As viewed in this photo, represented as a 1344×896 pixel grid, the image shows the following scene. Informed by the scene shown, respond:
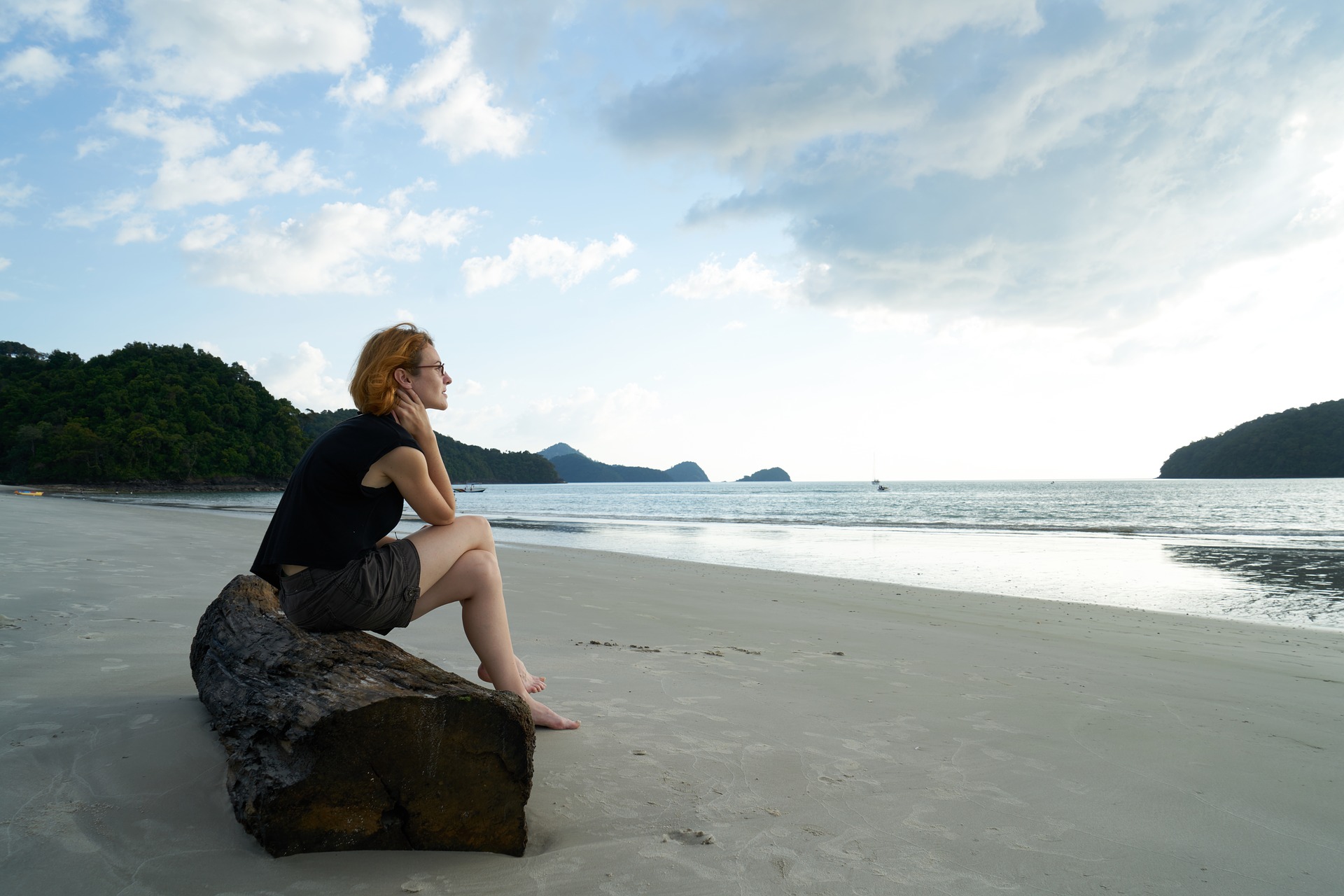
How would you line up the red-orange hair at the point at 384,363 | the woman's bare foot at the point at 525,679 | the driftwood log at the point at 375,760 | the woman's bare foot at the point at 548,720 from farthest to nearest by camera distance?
the woman's bare foot at the point at 525,679 < the woman's bare foot at the point at 548,720 < the red-orange hair at the point at 384,363 < the driftwood log at the point at 375,760

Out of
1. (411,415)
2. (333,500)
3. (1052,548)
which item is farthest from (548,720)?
(1052,548)

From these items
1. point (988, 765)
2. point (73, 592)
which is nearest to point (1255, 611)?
point (988, 765)

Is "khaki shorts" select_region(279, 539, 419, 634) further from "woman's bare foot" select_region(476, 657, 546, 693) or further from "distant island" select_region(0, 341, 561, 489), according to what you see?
"distant island" select_region(0, 341, 561, 489)

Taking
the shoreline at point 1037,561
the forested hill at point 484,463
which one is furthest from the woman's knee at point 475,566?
the forested hill at point 484,463

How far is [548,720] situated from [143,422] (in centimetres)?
8118

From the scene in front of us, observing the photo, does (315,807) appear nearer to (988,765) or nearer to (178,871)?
(178,871)

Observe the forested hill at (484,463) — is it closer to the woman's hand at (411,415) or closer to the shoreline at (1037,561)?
the shoreline at (1037,561)

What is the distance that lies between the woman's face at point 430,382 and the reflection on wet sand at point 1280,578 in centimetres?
945

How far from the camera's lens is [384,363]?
285 centimetres

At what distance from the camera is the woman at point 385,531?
8.70 feet

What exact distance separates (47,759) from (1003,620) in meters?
7.61

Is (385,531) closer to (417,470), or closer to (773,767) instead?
(417,470)

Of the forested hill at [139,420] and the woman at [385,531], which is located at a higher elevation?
the forested hill at [139,420]

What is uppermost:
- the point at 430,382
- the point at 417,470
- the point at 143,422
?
the point at 143,422
